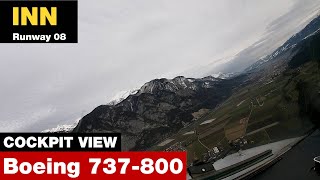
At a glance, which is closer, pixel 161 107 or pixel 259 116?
→ pixel 259 116

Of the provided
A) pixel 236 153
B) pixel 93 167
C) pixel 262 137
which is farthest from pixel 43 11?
pixel 262 137

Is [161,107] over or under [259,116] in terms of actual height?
over

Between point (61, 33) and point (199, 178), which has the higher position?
point (61, 33)

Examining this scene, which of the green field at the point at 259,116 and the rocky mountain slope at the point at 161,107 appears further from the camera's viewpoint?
the rocky mountain slope at the point at 161,107

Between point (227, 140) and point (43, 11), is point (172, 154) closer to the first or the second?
point (43, 11)

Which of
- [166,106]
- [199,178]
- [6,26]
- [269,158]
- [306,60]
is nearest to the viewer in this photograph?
[6,26]

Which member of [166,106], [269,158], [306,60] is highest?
[306,60]

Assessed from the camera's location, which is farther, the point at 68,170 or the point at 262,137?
the point at 262,137

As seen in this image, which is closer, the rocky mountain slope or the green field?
the green field
